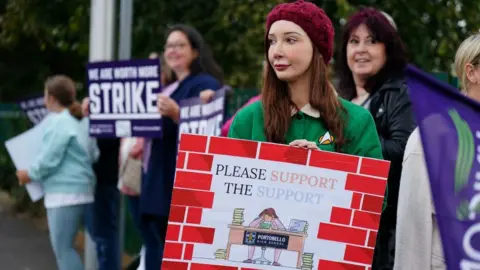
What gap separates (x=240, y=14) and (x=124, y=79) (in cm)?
393

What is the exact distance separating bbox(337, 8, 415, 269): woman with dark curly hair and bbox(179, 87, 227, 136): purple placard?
4.78 ft

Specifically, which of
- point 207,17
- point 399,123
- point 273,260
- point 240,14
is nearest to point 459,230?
point 273,260

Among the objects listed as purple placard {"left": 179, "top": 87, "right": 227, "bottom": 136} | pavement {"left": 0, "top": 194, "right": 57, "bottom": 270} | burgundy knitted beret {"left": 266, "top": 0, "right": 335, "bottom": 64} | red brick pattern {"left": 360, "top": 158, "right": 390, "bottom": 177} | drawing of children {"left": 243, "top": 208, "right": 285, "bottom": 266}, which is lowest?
pavement {"left": 0, "top": 194, "right": 57, "bottom": 270}

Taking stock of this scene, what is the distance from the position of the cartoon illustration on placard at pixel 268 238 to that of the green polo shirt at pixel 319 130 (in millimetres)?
371

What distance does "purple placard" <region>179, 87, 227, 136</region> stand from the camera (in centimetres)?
639

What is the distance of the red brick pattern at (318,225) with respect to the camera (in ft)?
11.0

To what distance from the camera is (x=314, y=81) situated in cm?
370

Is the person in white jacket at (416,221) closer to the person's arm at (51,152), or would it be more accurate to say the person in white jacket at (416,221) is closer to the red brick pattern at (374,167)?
the red brick pattern at (374,167)

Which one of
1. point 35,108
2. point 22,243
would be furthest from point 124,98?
point 22,243

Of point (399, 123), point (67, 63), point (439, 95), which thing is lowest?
point (67, 63)

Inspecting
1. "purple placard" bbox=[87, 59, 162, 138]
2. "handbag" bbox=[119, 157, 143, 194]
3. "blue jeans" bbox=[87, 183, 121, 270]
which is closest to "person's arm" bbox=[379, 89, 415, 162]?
"purple placard" bbox=[87, 59, 162, 138]

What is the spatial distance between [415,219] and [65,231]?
4.41 m

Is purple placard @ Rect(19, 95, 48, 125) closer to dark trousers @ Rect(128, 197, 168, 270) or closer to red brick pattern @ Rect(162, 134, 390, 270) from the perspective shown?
dark trousers @ Rect(128, 197, 168, 270)

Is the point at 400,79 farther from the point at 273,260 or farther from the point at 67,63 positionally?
the point at 67,63
